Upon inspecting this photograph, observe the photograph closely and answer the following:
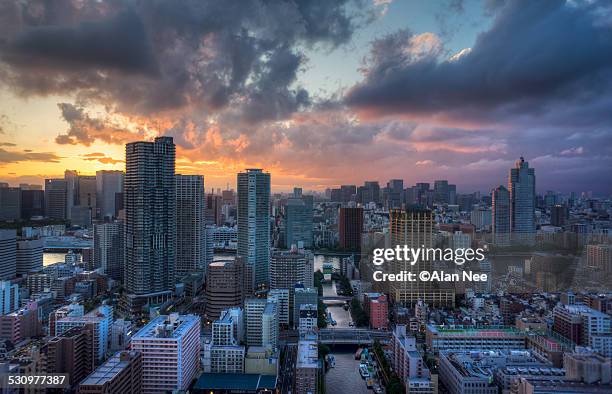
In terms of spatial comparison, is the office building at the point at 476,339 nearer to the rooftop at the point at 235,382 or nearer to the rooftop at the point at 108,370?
the rooftop at the point at 235,382

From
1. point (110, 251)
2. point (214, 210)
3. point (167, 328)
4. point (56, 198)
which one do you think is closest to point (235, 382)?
point (167, 328)

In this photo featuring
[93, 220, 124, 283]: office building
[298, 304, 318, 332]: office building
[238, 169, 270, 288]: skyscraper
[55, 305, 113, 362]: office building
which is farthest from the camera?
[93, 220, 124, 283]: office building

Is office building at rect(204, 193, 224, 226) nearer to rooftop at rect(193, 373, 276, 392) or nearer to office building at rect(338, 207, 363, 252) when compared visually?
office building at rect(338, 207, 363, 252)

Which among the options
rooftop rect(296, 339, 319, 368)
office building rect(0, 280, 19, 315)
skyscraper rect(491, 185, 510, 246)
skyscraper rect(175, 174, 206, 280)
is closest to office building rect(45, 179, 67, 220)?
skyscraper rect(175, 174, 206, 280)

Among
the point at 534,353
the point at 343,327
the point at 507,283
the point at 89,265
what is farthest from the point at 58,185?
the point at 534,353

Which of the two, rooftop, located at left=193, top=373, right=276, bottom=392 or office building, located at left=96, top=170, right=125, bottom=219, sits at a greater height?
office building, located at left=96, top=170, right=125, bottom=219

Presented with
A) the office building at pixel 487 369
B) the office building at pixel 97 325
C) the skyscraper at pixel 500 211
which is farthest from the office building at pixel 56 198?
the office building at pixel 487 369

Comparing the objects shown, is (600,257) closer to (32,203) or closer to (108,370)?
(108,370)
